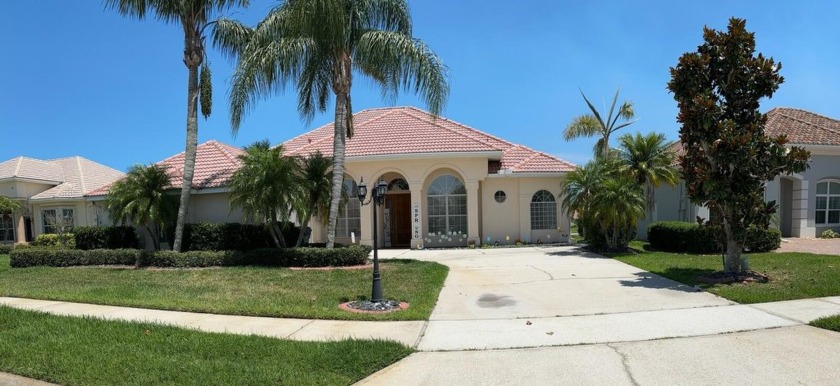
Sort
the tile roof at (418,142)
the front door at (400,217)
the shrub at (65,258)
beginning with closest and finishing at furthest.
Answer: the shrub at (65,258), the tile roof at (418,142), the front door at (400,217)

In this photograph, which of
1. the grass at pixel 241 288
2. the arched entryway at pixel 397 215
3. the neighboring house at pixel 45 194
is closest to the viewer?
the grass at pixel 241 288

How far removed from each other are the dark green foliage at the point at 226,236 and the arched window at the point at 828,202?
72.9 feet

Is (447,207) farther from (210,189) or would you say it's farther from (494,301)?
(494,301)

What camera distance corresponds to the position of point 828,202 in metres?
19.5

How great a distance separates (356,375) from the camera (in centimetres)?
497

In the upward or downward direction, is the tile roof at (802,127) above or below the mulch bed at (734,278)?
above

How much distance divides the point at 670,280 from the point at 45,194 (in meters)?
31.7

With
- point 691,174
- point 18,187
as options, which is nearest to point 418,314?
point 691,174

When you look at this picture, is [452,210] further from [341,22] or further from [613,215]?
[341,22]

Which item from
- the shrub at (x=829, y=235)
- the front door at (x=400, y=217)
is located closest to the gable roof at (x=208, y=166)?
the front door at (x=400, y=217)

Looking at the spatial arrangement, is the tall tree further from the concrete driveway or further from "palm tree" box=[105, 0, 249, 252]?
"palm tree" box=[105, 0, 249, 252]

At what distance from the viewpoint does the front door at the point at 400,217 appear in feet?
70.2

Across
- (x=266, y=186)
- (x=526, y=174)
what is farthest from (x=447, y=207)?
(x=266, y=186)

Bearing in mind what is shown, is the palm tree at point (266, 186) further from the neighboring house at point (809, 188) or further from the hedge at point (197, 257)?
the neighboring house at point (809, 188)
